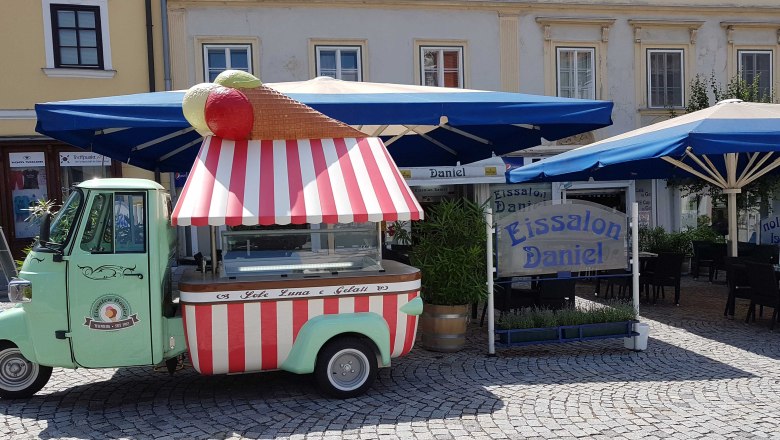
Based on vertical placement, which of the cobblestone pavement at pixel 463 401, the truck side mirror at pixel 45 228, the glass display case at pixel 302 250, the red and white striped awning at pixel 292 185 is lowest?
the cobblestone pavement at pixel 463 401

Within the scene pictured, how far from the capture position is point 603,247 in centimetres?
679

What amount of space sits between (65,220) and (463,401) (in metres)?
3.59

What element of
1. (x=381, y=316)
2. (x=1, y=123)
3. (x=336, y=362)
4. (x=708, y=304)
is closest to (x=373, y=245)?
(x=381, y=316)

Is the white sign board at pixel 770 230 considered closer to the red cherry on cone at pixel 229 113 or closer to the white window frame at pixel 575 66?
the white window frame at pixel 575 66

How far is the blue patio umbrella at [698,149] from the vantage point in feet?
21.0

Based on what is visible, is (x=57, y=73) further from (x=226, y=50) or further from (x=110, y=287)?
(x=110, y=287)

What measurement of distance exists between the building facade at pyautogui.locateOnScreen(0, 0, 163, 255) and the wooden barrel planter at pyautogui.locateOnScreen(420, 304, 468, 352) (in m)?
9.06

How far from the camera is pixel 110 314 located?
4773 millimetres

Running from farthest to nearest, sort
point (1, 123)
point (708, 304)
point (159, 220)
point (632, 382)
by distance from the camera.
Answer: point (1, 123), point (708, 304), point (632, 382), point (159, 220)

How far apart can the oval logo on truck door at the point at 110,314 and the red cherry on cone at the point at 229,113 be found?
1.58 metres

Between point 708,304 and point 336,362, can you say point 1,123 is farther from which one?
point 708,304

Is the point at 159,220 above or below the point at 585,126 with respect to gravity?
below

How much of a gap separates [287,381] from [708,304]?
22.8ft

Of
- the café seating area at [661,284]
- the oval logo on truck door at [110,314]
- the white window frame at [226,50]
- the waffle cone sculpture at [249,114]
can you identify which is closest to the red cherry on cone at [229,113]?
the waffle cone sculpture at [249,114]
